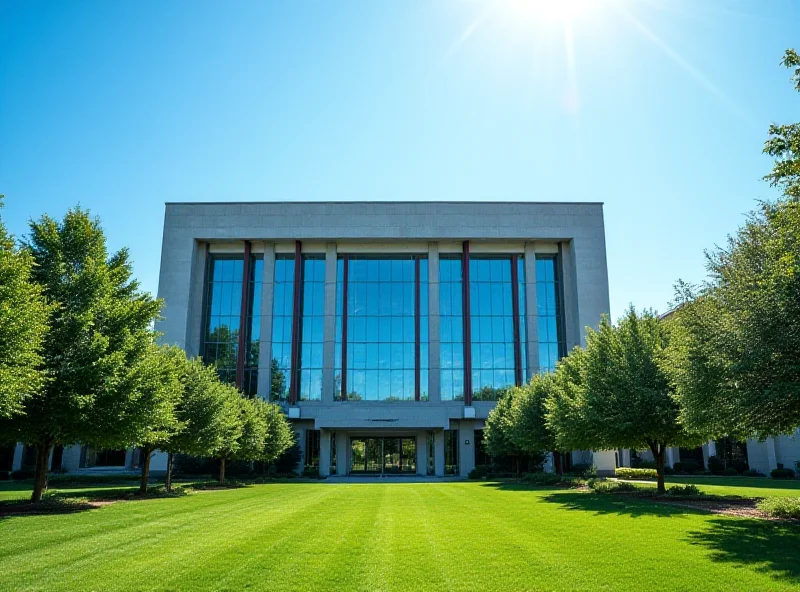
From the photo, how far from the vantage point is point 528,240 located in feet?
206

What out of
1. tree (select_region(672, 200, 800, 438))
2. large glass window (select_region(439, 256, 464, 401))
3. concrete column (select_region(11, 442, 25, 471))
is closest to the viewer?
tree (select_region(672, 200, 800, 438))

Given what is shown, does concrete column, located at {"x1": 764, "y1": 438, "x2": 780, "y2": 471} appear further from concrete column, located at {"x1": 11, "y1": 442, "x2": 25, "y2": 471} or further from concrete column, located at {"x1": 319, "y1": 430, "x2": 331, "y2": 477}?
concrete column, located at {"x1": 11, "y1": 442, "x2": 25, "y2": 471}

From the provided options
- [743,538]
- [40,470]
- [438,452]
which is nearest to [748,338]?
[743,538]

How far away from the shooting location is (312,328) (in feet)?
199

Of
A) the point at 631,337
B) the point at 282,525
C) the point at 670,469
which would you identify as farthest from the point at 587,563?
the point at 670,469

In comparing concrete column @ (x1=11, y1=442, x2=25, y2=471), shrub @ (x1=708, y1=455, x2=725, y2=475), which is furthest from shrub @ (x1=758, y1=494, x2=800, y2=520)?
concrete column @ (x1=11, y1=442, x2=25, y2=471)

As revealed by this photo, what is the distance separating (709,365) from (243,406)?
30.8m

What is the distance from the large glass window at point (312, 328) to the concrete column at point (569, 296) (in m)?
24.4

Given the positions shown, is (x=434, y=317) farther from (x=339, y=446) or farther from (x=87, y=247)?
(x=87, y=247)

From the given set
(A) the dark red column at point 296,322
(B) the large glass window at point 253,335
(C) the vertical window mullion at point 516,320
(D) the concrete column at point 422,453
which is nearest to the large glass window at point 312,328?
(A) the dark red column at point 296,322

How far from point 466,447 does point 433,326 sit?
11.9m

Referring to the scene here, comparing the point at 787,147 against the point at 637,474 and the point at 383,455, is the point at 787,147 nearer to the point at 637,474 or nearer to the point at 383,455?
Answer: the point at 637,474

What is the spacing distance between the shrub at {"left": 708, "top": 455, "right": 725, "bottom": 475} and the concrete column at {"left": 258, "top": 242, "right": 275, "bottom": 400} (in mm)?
39352

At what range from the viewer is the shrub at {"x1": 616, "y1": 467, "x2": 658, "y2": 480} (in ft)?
162
